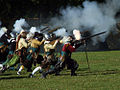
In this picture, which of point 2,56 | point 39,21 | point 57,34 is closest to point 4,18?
point 39,21

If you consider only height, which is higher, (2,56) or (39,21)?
(39,21)

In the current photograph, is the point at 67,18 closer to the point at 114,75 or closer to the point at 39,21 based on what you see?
the point at 114,75

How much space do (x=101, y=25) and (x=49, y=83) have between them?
5614 millimetres

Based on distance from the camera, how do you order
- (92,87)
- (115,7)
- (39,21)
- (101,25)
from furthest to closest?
(39,21), (115,7), (101,25), (92,87)

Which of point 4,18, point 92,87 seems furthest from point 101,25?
point 4,18

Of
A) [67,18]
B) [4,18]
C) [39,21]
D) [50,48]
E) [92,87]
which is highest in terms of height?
[4,18]

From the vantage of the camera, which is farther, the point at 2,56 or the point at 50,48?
the point at 2,56

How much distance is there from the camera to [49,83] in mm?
16422

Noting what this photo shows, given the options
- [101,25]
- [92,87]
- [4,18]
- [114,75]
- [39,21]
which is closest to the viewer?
[92,87]

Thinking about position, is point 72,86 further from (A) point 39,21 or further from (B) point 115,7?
(A) point 39,21

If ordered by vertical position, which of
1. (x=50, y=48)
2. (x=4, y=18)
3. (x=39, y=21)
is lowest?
(x=50, y=48)

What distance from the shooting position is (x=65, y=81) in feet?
55.4

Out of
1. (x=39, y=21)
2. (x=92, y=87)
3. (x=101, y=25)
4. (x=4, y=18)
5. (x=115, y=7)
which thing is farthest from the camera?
(x=4, y=18)

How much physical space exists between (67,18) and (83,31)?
1.04 meters
